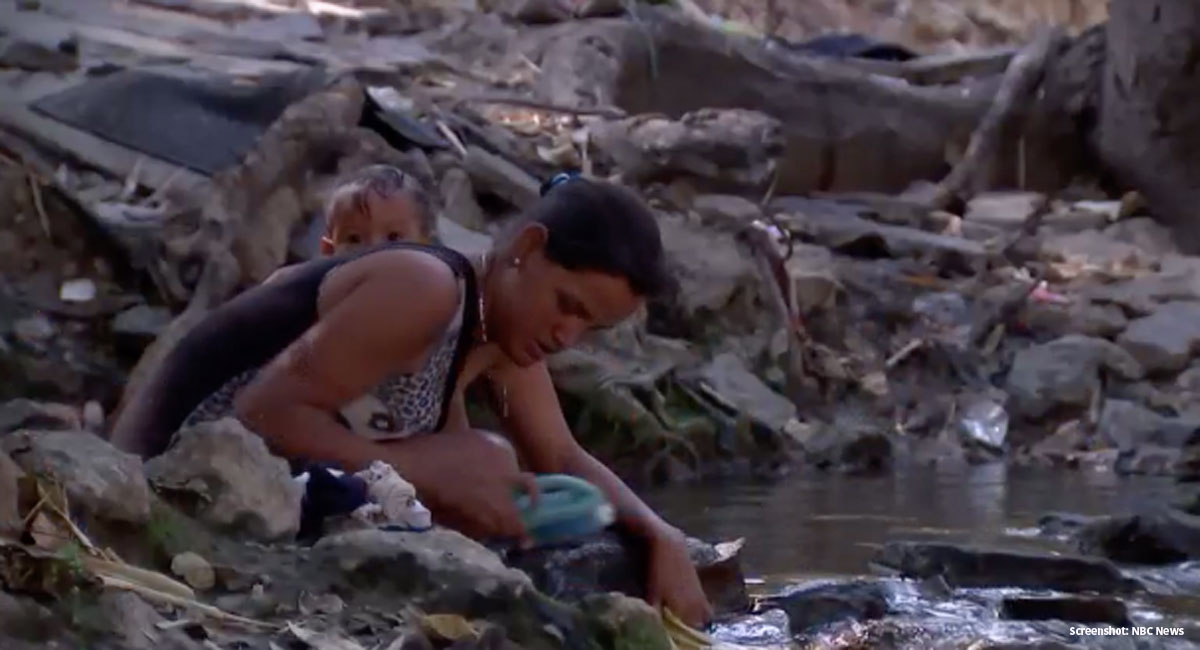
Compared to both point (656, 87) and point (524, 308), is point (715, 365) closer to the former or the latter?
point (656, 87)

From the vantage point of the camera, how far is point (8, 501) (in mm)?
2150

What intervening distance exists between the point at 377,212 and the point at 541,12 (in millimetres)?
7115

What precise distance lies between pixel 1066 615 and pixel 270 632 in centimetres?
175

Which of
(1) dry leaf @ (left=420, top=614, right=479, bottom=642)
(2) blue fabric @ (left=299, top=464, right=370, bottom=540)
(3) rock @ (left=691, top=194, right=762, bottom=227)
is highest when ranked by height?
(1) dry leaf @ (left=420, top=614, right=479, bottom=642)

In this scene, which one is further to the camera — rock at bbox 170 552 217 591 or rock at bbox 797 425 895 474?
rock at bbox 797 425 895 474

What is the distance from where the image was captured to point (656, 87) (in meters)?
10.9

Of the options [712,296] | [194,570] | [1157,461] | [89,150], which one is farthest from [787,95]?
[194,570]

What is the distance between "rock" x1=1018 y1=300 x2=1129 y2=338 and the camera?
917 cm

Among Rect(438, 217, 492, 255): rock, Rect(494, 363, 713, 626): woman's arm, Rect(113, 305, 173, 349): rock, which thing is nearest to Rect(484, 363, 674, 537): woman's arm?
Rect(494, 363, 713, 626): woman's arm

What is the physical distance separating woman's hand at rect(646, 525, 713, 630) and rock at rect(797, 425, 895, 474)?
3863 millimetres

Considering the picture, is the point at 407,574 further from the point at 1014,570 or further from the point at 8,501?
the point at 1014,570

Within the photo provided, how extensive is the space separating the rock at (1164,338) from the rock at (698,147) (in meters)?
1.84

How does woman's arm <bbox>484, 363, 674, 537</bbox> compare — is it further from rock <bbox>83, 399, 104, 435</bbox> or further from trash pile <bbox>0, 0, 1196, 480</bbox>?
trash pile <bbox>0, 0, 1196, 480</bbox>

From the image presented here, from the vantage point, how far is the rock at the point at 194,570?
7.84ft
